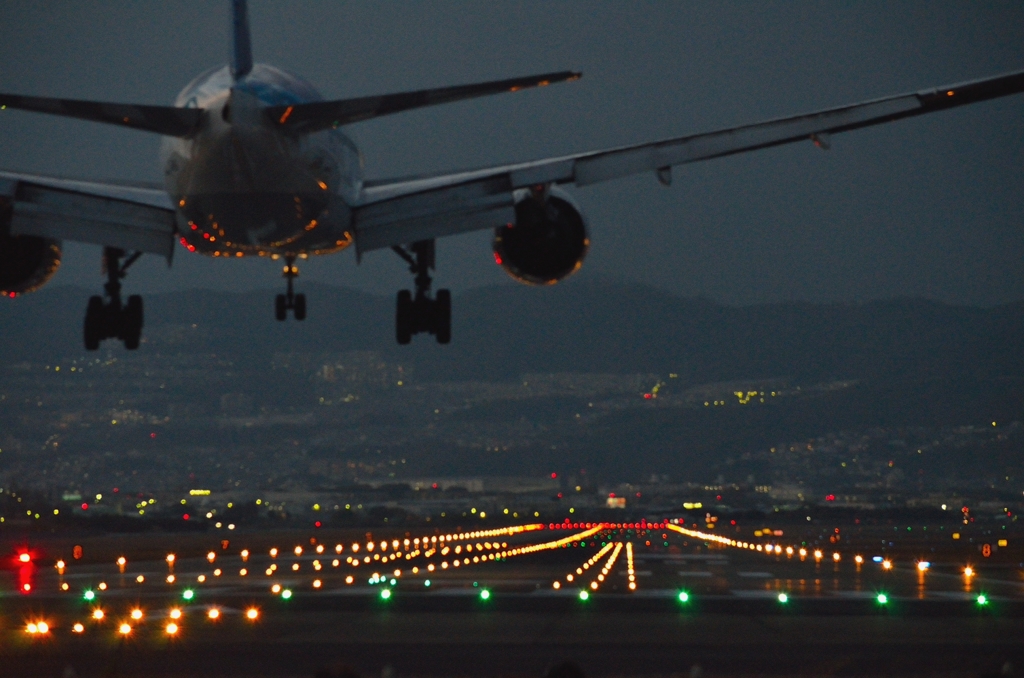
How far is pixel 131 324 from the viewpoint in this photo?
3447cm

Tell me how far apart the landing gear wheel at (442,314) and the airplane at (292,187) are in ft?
2.51

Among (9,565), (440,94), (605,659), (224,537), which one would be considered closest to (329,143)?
(440,94)

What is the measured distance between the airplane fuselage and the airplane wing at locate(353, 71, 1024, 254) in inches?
55.9

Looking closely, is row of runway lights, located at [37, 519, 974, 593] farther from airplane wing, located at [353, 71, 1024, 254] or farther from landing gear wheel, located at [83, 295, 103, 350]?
airplane wing, located at [353, 71, 1024, 254]

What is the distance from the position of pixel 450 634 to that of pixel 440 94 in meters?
8.74

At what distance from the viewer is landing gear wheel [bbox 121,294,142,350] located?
34.4m

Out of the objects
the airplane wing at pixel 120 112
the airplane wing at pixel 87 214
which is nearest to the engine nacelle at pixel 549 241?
the airplane wing at pixel 87 214

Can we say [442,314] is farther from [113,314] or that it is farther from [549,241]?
[113,314]

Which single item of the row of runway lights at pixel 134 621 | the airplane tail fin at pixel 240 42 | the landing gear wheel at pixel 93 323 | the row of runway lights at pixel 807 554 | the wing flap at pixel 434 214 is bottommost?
the row of runway lights at pixel 134 621

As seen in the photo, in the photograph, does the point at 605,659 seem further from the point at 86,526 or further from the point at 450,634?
the point at 86,526

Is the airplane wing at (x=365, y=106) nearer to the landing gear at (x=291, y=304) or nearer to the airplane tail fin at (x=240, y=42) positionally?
the airplane tail fin at (x=240, y=42)

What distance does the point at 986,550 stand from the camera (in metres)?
59.5

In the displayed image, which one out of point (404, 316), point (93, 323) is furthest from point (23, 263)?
point (404, 316)

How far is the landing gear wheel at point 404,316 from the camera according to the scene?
3512 centimetres
